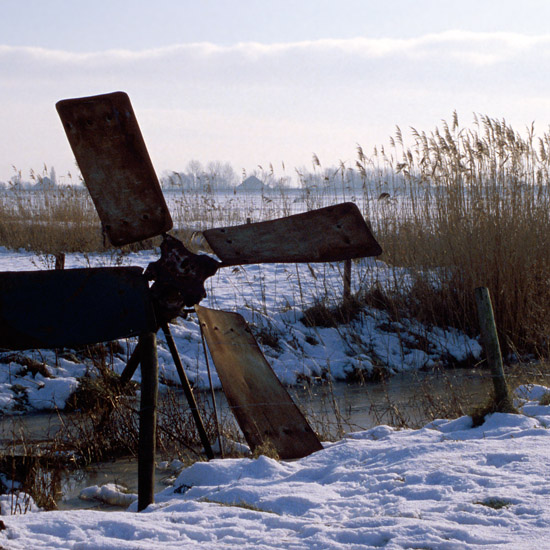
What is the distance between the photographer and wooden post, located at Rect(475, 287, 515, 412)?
14.4 ft

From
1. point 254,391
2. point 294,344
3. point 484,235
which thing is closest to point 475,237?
point 484,235

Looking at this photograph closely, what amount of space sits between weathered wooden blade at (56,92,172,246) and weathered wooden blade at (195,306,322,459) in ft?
2.23

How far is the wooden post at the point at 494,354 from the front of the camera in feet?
14.4

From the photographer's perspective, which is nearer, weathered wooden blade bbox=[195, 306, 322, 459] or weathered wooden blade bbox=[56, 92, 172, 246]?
weathered wooden blade bbox=[56, 92, 172, 246]

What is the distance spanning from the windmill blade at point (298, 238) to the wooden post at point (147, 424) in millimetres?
648

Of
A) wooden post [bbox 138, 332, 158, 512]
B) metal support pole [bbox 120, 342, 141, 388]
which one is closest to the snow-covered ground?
metal support pole [bbox 120, 342, 141, 388]

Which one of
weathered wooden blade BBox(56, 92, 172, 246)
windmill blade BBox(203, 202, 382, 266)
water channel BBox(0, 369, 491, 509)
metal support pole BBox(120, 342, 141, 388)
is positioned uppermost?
weathered wooden blade BBox(56, 92, 172, 246)

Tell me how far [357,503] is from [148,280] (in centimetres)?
157

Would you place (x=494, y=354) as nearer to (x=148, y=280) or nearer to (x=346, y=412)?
(x=346, y=412)

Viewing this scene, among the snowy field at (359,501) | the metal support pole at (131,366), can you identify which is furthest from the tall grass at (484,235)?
the metal support pole at (131,366)

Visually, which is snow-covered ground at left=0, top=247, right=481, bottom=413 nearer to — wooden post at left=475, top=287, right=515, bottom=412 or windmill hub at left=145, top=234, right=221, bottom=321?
wooden post at left=475, top=287, right=515, bottom=412

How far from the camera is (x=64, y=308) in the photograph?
3.45 m

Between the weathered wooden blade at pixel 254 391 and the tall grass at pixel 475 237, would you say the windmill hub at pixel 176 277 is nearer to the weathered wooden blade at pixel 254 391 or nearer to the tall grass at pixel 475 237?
the weathered wooden blade at pixel 254 391

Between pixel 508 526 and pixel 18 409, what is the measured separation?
15.3ft
